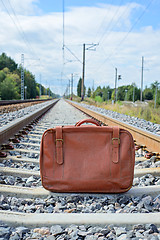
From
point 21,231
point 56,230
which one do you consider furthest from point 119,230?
point 21,231

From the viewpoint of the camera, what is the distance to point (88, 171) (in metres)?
2.11

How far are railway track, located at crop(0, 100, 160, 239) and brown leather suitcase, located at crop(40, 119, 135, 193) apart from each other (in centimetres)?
11

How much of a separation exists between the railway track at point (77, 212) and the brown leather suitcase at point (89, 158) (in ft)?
0.36

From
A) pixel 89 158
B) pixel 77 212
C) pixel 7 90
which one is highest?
pixel 7 90

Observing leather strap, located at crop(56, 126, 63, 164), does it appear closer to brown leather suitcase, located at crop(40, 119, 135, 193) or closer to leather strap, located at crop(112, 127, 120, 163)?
brown leather suitcase, located at crop(40, 119, 135, 193)

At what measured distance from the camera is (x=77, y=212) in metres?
1.91

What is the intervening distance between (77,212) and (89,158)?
1.38 feet

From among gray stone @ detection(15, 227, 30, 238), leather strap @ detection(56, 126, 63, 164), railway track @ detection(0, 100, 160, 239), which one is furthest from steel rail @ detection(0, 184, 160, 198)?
gray stone @ detection(15, 227, 30, 238)

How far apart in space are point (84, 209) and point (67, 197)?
9.6 inches

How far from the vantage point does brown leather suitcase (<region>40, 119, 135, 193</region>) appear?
83.0 inches

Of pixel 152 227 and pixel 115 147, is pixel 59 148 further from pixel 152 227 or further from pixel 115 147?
pixel 152 227

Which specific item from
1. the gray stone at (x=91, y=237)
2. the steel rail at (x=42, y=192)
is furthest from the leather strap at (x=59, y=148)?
the gray stone at (x=91, y=237)

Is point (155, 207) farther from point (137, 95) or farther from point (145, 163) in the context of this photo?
point (137, 95)

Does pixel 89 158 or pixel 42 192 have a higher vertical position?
pixel 89 158
